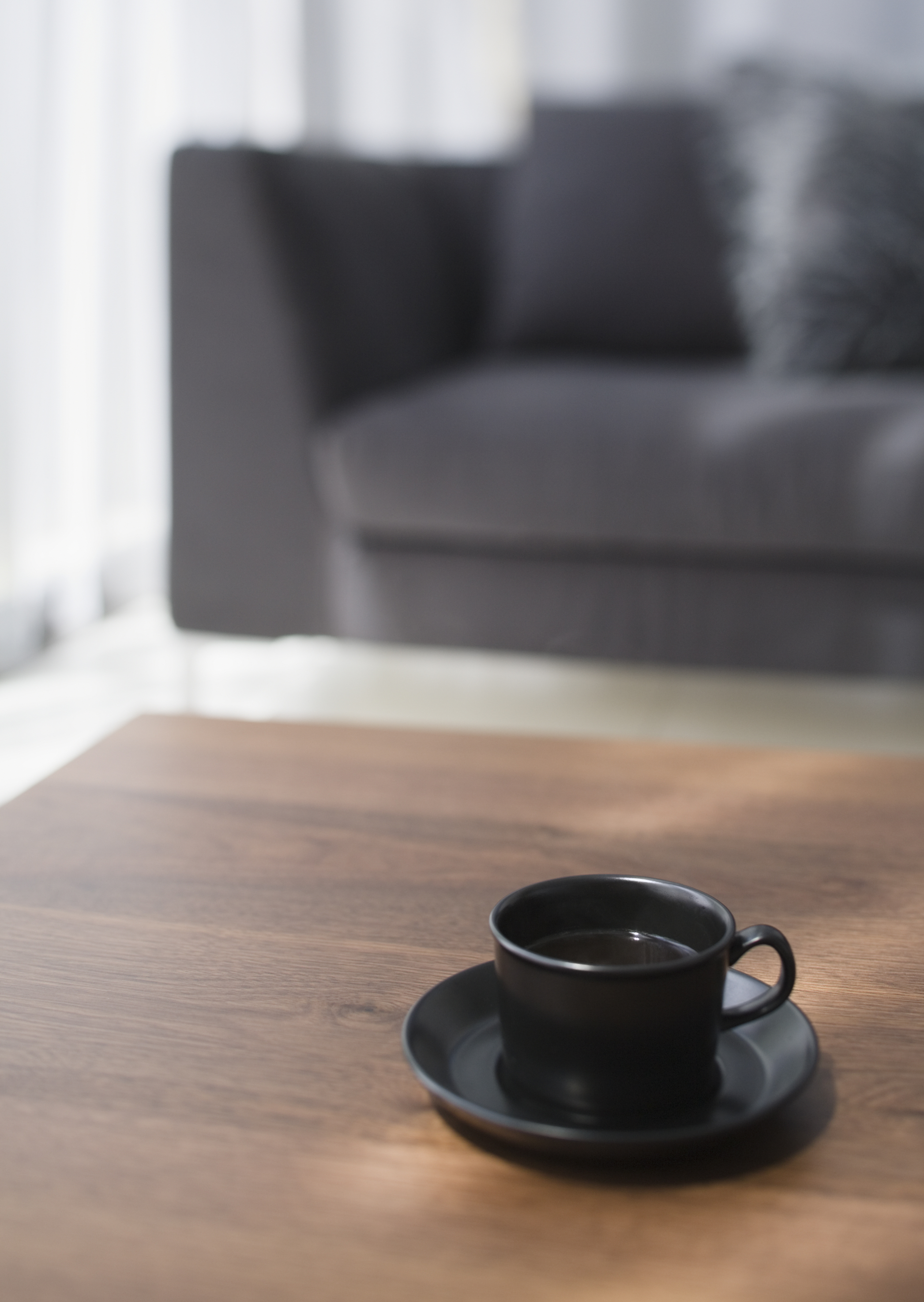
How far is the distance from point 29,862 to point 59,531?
1.80 metres

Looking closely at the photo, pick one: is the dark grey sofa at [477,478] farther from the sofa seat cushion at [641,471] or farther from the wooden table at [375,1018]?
the wooden table at [375,1018]

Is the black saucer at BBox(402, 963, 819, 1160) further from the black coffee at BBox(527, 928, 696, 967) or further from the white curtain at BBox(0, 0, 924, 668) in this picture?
the white curtain at BBox(0, 0, 924, 668)

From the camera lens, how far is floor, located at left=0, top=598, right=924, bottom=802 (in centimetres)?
183

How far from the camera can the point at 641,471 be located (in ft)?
5.29

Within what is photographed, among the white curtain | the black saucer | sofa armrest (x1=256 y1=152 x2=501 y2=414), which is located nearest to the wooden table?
the black saucer

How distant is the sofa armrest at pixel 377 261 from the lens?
1780 mm

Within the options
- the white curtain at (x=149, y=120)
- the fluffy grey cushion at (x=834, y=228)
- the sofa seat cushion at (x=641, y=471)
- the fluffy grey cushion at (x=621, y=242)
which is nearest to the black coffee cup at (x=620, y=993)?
the sofa seat cushion at (x=641, y=471)

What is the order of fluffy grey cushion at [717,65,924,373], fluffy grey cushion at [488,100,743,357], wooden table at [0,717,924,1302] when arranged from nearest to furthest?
wooden table at [0,717,924,1302], fluffy grey cushion at [717,65,924,373], fluffy grey cushion at [488,100,743,357]

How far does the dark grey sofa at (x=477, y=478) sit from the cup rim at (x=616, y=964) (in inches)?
46.2

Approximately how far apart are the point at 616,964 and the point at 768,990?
0.17 feet

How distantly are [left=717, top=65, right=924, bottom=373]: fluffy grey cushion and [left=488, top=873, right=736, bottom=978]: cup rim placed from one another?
1637 millimetres

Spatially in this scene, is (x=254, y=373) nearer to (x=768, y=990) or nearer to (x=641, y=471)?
(x=641, y=471)

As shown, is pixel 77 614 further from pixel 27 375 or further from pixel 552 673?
pixel 552 673

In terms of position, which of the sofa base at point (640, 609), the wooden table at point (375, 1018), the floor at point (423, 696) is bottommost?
the floor at point (423, 696)
